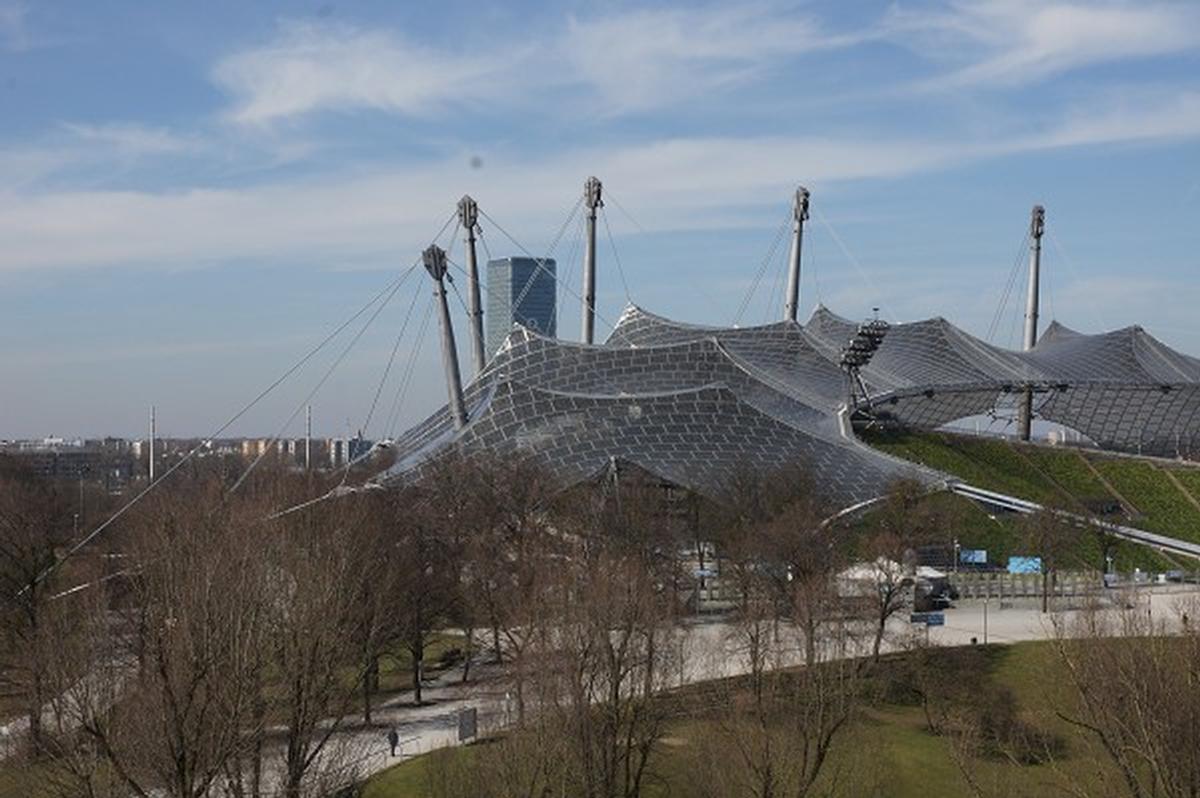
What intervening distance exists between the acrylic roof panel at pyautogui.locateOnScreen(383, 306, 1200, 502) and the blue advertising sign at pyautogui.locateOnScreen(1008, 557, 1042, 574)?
219 inches

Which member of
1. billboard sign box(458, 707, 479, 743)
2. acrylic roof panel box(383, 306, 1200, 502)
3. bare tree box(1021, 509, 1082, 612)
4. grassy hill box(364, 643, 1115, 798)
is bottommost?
grassy hill box(364, 643, 1115, 798)

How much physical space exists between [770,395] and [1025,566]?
17.1 m

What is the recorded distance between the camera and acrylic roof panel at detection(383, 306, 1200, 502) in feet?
179

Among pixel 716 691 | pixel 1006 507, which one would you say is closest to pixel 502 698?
pixel 716 691

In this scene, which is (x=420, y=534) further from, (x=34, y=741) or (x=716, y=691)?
(x=34, y=741)

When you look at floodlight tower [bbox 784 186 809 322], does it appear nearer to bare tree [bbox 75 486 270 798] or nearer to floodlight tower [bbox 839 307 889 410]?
floodlight tower [bbox 839 307 889 410]

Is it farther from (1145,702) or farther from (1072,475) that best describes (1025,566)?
(1145,702)

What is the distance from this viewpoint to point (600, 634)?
23.0 meters

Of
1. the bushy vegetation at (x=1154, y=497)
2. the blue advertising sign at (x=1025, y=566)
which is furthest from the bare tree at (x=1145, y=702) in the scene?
the bushy vegetation at (x=1154, y=497)

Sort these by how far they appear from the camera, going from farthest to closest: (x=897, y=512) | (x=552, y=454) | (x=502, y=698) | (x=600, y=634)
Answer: (x=552, y=454)
(x=897, y=512)
(x=502, y=698)
(x=600, y=634)

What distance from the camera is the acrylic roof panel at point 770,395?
54.5m

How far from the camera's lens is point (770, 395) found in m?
64.6

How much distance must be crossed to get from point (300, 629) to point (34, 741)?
5118 millimetres

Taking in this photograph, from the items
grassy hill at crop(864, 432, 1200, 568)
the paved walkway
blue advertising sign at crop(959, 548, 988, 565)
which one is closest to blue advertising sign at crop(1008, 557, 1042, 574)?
blue advertising sign at crop(959, 548, 988, 565)
